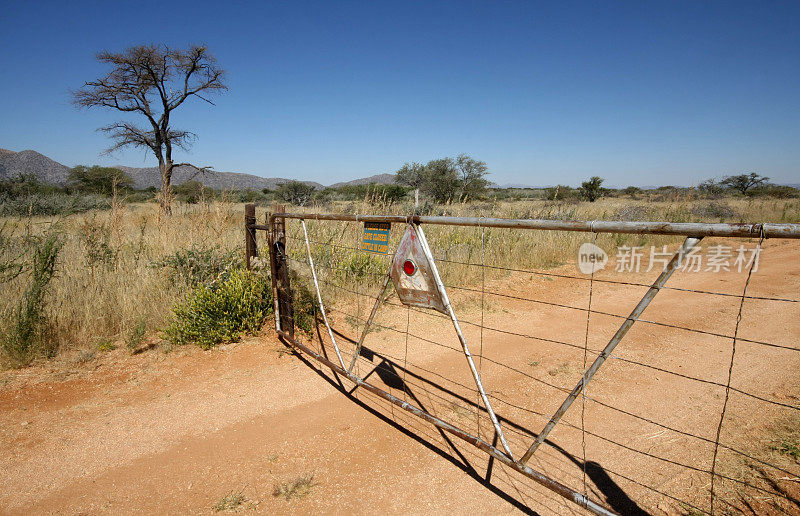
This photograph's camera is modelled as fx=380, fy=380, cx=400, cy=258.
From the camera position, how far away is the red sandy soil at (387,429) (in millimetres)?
2443

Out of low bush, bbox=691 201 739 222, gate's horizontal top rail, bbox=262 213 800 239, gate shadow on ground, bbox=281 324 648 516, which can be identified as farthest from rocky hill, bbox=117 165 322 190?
low bush, bbox=691 201 739 222

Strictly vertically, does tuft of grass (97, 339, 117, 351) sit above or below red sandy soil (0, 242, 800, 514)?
above

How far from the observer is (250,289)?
489 cm

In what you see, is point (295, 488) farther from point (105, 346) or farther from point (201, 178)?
point (201, 178)

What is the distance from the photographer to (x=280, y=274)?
15.6 feet

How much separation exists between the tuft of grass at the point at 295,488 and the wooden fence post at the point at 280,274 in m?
2.12

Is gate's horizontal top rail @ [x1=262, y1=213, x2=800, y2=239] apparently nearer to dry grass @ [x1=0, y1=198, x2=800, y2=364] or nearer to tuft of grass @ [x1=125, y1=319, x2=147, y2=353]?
dry grass @ [x1=0, y1=198, x2=800, y2=364]

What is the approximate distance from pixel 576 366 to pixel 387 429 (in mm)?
2290

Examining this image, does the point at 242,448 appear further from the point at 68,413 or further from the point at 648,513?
the point at 648,513

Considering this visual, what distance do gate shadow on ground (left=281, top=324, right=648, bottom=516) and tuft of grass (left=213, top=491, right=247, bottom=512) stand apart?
49.2 inches

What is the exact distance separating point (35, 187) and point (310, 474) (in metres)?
25.7

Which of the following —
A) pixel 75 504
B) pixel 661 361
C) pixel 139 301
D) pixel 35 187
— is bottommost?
pixel 75 504

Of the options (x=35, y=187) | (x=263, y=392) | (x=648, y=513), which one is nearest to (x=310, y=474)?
(x=263, y=392)

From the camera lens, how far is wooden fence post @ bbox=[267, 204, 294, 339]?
4.51 meters
